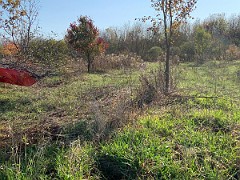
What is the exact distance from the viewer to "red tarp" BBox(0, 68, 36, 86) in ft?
21.1

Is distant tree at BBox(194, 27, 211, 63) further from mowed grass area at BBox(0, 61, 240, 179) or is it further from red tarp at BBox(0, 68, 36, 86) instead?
red tarp at BBox(0, 68, 36, 86)

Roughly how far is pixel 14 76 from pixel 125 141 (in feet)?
12.2

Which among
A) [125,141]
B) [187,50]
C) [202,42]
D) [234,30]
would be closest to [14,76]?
[125,141]

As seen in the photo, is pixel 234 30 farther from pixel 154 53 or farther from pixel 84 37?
pixel 84 37

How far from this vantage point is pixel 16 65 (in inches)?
261

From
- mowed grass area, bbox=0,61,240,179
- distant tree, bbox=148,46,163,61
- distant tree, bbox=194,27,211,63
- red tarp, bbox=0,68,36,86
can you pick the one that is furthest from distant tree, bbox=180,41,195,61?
red tarp, bbox=0,68,36,86

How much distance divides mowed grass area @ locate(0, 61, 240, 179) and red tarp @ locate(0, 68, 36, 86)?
67cm

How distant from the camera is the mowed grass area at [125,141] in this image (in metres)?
3.44

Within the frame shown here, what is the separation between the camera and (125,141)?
4.16 m

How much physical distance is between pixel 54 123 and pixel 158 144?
227 centimetres

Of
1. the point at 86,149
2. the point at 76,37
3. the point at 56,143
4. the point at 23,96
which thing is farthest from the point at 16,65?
the point at 76,37

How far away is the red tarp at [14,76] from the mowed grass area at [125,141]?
674 mm

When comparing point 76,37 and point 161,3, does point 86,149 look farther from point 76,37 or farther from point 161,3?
point 76,37

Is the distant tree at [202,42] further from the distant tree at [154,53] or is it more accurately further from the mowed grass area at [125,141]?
the mowed grass area at [125,141]
